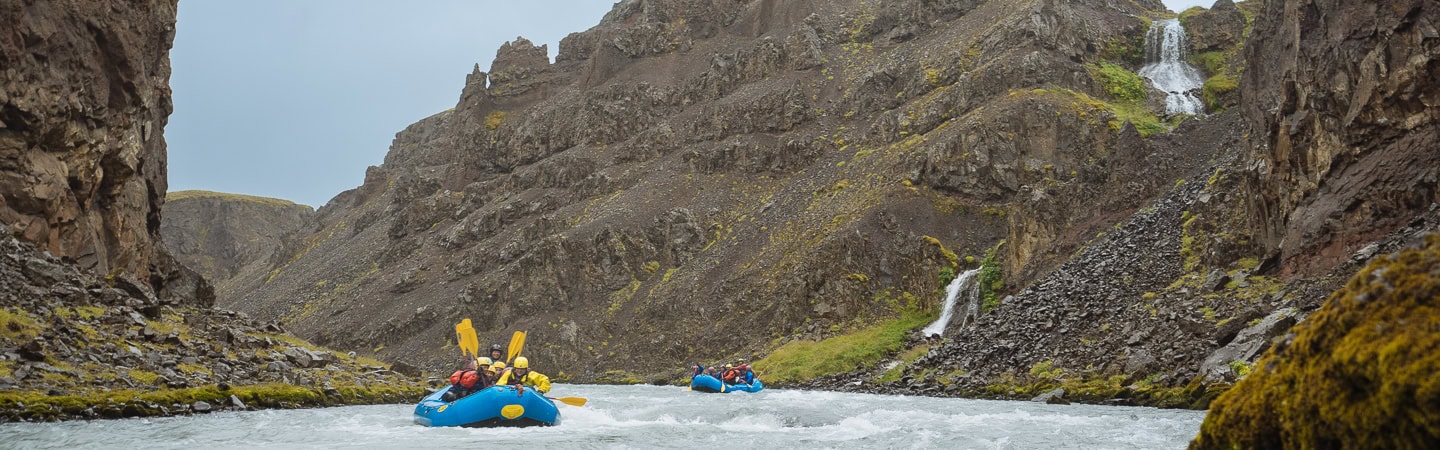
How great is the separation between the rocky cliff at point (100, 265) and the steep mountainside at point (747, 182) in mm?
35166

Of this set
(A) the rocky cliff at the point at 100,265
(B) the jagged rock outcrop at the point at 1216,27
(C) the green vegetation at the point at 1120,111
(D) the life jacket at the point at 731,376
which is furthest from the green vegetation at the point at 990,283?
(B) the jagged rock outcrop at the point at 1216,27

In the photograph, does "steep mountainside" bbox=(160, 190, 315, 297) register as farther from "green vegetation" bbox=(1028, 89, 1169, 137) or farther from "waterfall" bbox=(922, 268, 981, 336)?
"waterfall" bbox=(922, 268, 981, 336)

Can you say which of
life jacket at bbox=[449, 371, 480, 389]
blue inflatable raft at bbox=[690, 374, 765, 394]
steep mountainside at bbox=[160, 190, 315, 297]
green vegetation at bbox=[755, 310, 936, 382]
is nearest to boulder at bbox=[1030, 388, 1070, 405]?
life jacket at bbox=[449, 371, 480, 389]

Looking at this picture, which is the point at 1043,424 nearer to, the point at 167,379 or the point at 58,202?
the point at 167,379

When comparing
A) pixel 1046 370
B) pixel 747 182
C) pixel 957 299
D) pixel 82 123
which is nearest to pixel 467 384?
pixel 82 123

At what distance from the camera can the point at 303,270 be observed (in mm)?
125062

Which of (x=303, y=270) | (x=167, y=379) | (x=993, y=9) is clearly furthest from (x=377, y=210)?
(x=167, y=379)

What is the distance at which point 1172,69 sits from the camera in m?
87.8

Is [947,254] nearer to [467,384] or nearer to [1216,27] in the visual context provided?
[1216,27]

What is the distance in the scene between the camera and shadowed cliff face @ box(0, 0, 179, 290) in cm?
3375

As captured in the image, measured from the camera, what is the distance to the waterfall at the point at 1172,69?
257 feet

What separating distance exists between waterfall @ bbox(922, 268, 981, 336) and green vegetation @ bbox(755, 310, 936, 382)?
68.0 inches

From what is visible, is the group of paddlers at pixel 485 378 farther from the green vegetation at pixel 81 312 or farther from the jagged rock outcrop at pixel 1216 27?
the jagged rock outcrop at pixel 1216 27

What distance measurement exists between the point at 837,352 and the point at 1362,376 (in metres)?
55.2
